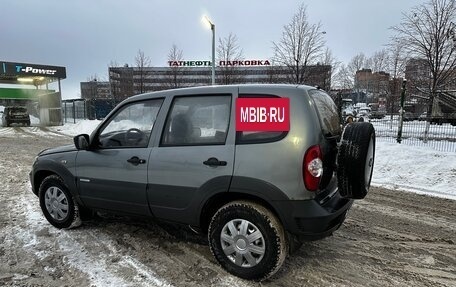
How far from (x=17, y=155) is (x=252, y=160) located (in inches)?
433

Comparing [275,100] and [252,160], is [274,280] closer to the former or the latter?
[252,160]

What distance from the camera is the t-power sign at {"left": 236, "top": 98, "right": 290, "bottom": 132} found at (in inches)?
124

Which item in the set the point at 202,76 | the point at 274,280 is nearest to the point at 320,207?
the point at 274,280

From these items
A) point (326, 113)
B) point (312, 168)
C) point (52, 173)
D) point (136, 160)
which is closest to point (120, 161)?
point (136, 160)

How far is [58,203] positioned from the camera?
463cm

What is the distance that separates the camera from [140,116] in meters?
4.09

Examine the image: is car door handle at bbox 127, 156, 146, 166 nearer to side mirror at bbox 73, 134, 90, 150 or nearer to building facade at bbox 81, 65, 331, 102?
side mirror at bbox 73, 134, 90, 150

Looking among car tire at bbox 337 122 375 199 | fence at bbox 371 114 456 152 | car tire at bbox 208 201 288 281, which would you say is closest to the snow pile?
fence at bbox 371 114 456 152

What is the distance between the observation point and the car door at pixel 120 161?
387cm

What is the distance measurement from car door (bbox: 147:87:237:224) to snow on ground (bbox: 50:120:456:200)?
529 cm

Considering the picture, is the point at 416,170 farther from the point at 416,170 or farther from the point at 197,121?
the point at 197,121

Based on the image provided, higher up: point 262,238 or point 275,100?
point 275,100

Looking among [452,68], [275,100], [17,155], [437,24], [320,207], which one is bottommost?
[17,155]

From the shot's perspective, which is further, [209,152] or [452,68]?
[452,68]
